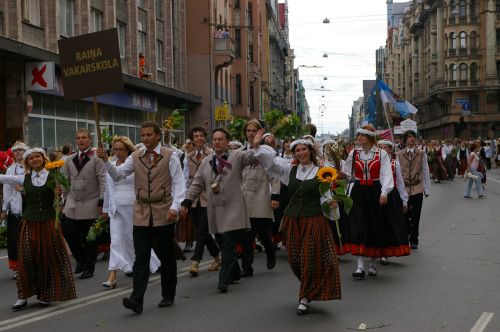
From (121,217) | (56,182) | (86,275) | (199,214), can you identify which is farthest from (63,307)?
(199,214)

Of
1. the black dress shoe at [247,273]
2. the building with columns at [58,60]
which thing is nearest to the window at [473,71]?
the building with columns at [58,60]

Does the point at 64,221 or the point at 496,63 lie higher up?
the point at 496,63

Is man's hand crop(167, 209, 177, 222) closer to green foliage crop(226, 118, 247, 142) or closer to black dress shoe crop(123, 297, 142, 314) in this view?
black dress shoe crop(123, 297, 142, 314)

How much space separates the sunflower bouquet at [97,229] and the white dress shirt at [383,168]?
11.1 ft

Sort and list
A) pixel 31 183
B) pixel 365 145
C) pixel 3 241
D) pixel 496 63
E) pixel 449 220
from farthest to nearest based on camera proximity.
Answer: pixel 496 63
pixel 449 220
pixel 3 241
pixel 365 145
pixel 31 183

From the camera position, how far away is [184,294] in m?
8.38

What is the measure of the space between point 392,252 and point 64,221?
445 centimetres

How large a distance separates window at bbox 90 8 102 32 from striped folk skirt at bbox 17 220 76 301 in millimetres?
20094

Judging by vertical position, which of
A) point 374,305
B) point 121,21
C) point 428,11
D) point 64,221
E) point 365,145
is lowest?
point 374,305

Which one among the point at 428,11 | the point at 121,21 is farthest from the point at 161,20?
the point at 428,11

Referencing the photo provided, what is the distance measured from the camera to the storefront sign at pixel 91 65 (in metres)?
Answer: 8.30

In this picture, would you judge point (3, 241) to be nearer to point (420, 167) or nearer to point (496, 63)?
point (420, 167)

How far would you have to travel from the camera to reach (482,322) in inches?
264

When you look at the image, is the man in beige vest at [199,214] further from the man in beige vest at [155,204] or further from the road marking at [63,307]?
the man in beige vest at [155,204]
